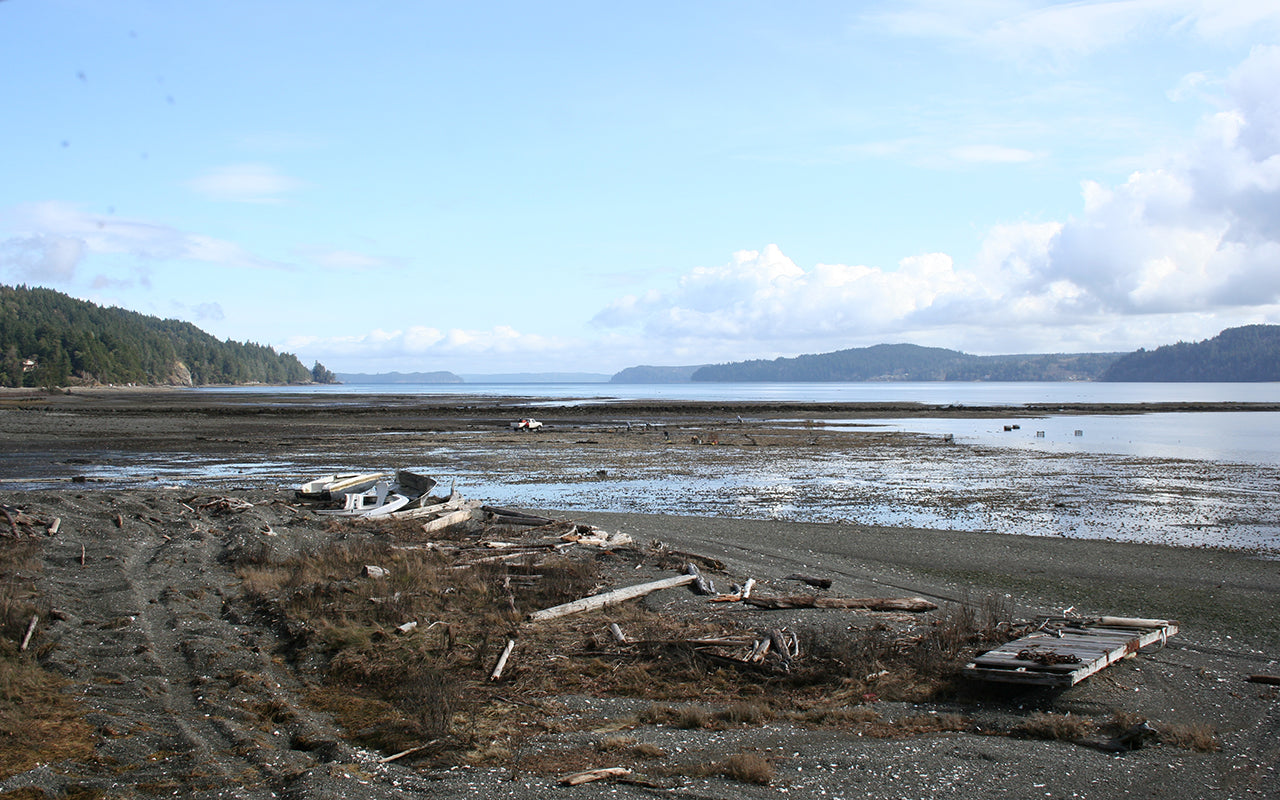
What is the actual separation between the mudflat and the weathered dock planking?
0.26 m

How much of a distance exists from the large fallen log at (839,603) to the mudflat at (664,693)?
0.70 feet

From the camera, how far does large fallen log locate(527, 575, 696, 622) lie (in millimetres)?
11594

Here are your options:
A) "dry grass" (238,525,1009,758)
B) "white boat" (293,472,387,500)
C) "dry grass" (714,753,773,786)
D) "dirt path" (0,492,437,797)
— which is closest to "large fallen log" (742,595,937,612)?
"dry grass" (238,525,1009,758)

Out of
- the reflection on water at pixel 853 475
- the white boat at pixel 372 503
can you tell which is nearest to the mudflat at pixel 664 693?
the white boat at pixel 372 503

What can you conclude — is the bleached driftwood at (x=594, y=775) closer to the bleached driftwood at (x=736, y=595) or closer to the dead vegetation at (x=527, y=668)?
the dead vegetation at (x=527, y=668)

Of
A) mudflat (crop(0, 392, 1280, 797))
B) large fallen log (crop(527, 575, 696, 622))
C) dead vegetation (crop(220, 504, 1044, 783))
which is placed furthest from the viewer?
large fallen log (crop(527, 575, 696, 622))

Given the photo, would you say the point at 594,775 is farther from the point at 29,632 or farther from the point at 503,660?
the point at 29,632

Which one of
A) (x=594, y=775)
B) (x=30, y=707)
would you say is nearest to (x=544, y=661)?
(x=594, y=775)

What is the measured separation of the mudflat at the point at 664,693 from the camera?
6.82 m

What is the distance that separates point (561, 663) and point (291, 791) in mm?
3954

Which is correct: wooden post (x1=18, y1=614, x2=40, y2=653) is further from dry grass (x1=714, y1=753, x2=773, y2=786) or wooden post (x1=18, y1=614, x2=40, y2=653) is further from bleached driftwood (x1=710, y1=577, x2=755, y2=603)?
bleached driftwood (x1=710, y1=577, x2=755, y2=603)

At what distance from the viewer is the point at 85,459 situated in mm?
34281

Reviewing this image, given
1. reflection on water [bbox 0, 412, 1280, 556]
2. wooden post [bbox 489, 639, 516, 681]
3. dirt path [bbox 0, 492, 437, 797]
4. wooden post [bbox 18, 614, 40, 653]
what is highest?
wooden post [bbox 18, 614, 40, 653]

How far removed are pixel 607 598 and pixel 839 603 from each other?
3.54 metres
